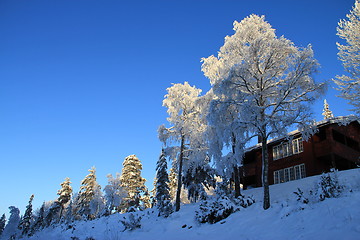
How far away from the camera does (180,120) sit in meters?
25.3

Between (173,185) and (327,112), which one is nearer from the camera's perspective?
(173,185)

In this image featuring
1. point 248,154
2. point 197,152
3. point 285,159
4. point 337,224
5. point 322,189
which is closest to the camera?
point 337,224

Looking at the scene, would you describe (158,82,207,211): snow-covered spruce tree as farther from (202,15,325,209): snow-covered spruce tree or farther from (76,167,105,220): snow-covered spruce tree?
(76,167,105,220): snow-covered spruce tree

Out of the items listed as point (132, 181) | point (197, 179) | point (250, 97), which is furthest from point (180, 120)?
A: point (132, 181)

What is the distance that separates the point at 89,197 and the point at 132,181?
11.0 meters

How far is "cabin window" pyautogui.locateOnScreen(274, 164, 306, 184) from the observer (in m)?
25.6

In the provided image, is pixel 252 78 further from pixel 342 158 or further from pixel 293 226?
pixel 342 158

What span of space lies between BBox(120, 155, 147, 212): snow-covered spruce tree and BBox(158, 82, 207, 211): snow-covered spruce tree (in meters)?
20.9

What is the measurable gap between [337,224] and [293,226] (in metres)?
1.54

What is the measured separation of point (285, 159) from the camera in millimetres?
27359

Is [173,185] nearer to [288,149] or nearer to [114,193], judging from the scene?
[114,193]

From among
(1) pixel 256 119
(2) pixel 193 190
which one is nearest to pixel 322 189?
(1) pixel 256 119

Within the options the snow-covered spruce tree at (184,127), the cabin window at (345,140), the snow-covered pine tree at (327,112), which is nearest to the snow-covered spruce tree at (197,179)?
the snow-covered spruce tree at (184,127)

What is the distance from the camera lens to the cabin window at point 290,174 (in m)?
25.6
